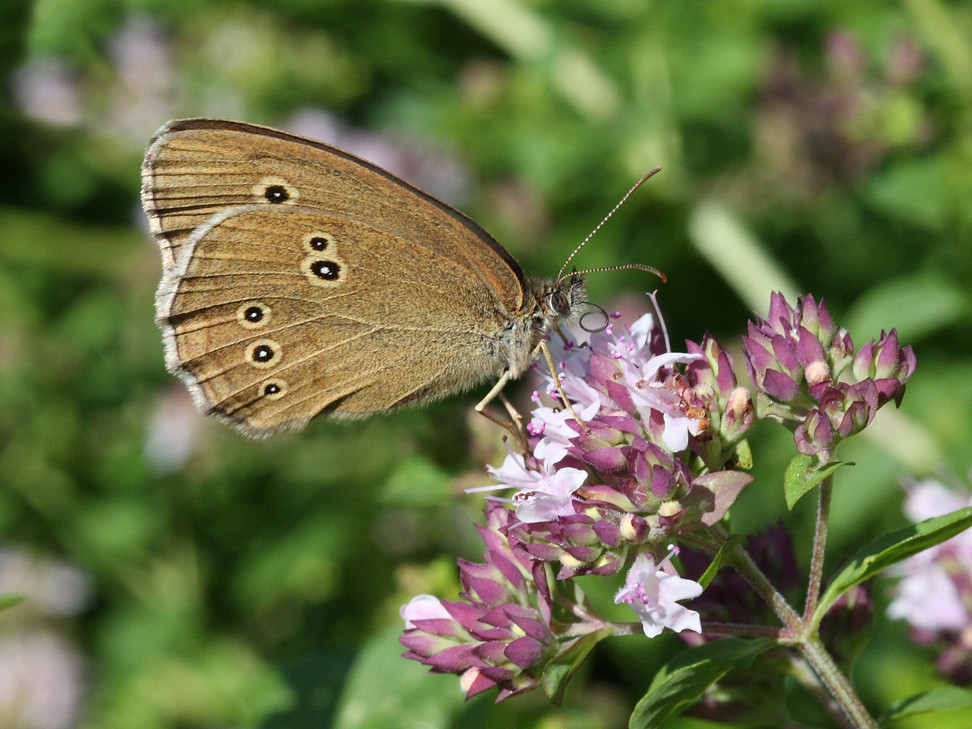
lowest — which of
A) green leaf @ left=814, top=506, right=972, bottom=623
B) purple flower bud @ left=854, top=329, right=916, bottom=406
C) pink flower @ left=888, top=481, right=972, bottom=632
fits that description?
pink flower @ left=888, top=481, right=972, bottom=632

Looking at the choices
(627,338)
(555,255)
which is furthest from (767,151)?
(627,338)

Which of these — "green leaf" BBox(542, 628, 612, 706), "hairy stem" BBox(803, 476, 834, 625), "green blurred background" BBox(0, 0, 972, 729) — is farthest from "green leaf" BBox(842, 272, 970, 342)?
"green leaf" BBox(542, 628, 612, 706)

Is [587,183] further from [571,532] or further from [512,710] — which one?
[571,532]

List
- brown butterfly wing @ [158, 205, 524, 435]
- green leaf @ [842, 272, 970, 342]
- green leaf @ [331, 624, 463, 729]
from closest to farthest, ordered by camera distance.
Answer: green leaf @ [331, 624, 463, 729] → brown butterfly wing @ [158, 205, 524, 435] → green leaf @ [842, 272, 970, 342]

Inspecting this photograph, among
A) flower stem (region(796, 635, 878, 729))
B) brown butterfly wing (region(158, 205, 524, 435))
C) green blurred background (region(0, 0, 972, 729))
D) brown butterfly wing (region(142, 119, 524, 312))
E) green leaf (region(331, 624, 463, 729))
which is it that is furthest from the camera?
green blurred background (region(0, 0, 972, 729))

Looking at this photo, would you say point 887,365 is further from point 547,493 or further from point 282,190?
point 282,190

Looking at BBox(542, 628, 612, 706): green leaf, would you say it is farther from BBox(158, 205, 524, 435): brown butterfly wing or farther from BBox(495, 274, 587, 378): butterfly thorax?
BBox(158, 205, 524, 435): brown butterfly wing
